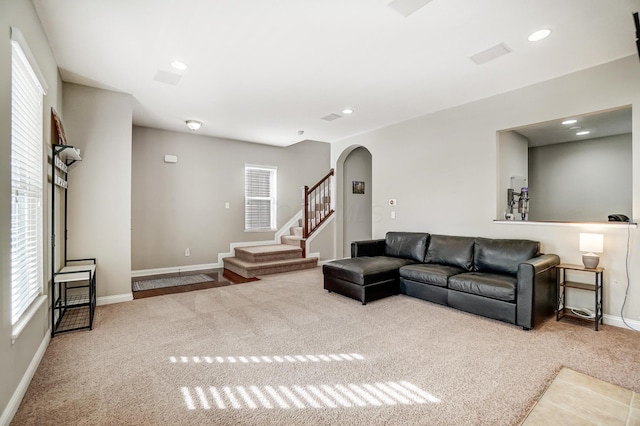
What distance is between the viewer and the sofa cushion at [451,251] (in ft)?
13.2

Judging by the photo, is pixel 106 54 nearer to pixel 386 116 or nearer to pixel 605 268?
pixel 386 116

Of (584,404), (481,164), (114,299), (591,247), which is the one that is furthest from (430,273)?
(114,299)

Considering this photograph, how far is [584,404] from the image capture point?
190 cm

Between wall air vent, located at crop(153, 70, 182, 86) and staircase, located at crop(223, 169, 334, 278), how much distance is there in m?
3.23

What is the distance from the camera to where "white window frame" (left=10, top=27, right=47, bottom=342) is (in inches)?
80.1

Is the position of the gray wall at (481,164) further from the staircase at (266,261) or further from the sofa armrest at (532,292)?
the staircase at (266,261)

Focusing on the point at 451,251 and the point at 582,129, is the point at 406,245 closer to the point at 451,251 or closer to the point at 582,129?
the point at 451,251

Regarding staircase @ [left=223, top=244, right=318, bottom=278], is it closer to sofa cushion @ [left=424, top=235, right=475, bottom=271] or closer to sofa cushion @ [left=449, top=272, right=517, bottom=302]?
sofa cushion @ [left=424, top=235, right=475, bottom=271]

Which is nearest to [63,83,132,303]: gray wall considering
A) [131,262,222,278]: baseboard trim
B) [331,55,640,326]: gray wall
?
[131,262,222,278]: baseboard trim

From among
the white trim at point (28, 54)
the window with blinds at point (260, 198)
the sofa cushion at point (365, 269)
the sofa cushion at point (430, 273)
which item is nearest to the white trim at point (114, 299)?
the white trim at point (28, 54)

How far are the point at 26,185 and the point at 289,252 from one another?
4477mm

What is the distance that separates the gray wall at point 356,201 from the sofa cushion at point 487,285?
3.81 meters

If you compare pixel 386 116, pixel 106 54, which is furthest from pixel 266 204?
pixel 106 54

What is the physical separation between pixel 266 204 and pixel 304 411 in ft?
19.1
